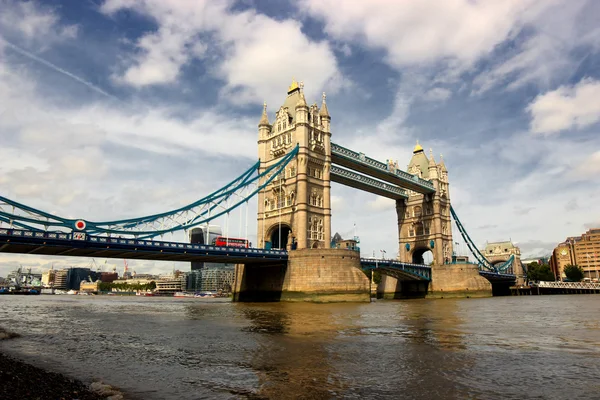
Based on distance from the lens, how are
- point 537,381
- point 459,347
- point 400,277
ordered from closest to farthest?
point 537,381, point 459,347, point 400,277

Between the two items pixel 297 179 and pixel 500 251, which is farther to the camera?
pixel 500 251

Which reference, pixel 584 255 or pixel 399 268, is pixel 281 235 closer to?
pixel 399 268

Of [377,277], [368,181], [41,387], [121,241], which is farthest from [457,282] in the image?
[41,387]

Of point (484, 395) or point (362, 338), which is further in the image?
point (362, 338)

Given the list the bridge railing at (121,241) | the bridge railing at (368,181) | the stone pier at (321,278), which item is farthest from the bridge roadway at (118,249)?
the bridge railing at (368,181)

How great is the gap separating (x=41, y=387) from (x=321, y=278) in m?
43.7

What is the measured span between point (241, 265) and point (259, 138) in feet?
64.6

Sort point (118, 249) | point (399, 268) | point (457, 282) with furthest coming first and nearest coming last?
1. point (457, 282)
2. point (399, 268)
3. point (118, 249)

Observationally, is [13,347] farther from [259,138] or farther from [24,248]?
[259,138]

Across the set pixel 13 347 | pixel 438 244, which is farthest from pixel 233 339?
pixel 438 244

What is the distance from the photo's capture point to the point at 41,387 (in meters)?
8.66

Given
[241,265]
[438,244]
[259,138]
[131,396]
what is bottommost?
[131,396]

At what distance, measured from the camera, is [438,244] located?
8556cm

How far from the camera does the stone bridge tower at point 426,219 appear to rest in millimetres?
86375
